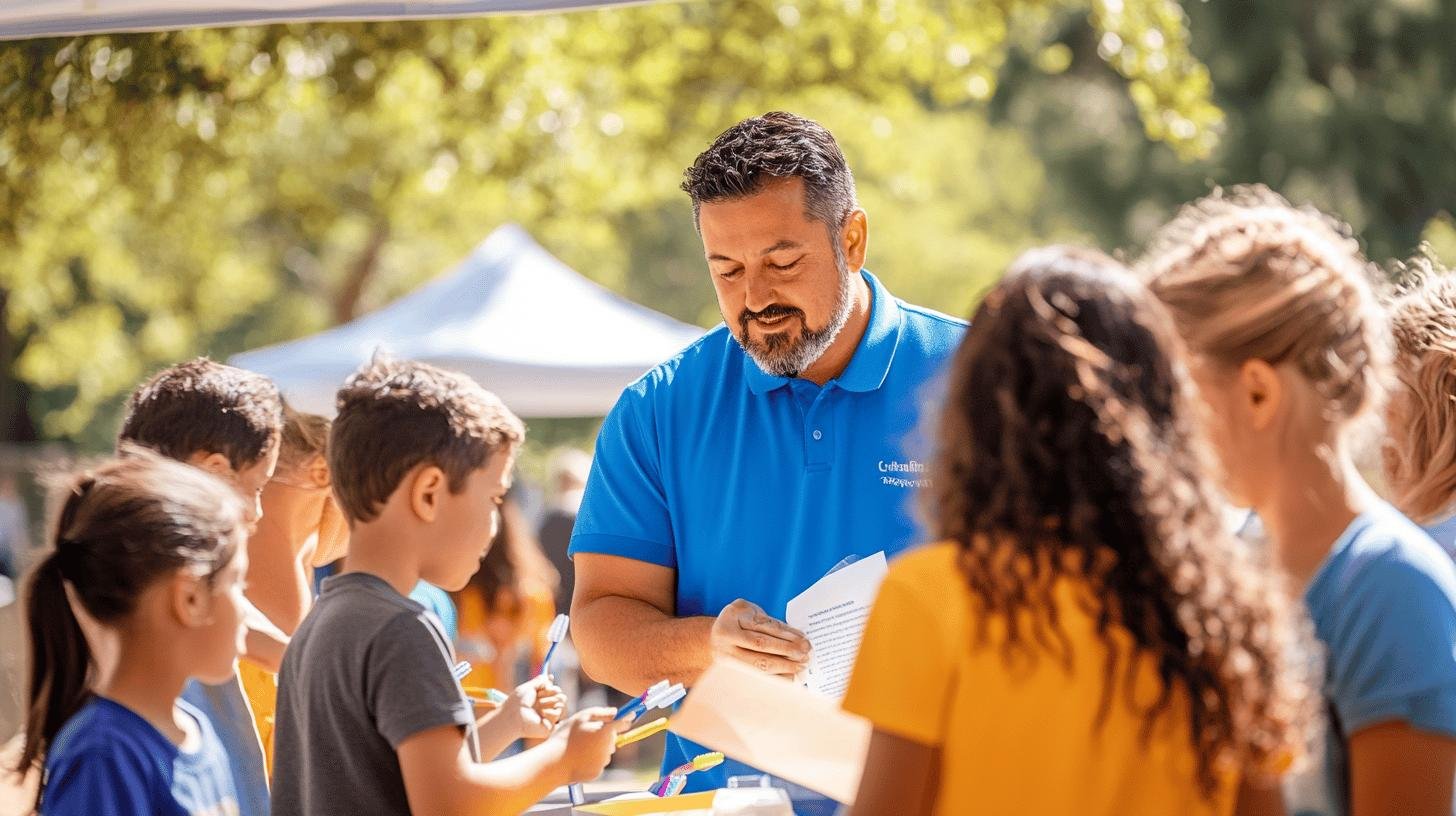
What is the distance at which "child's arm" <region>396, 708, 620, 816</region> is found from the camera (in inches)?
77.4

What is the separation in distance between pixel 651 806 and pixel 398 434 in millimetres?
675

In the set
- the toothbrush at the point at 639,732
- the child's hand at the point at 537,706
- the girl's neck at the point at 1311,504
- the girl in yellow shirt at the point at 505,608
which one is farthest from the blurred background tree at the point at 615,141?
the girl in yellow shirt at the point at 505,608

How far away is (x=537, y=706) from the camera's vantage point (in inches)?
96.3

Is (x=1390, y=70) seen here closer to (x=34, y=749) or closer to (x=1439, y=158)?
(x=1439, y=158)

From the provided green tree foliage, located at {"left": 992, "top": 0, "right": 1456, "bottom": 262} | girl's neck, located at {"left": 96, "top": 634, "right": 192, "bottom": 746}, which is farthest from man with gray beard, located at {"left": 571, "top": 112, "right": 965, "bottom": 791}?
green tree foliage, located at {"left": 992, "top": 0, "right": 1456, "bottom": 262}

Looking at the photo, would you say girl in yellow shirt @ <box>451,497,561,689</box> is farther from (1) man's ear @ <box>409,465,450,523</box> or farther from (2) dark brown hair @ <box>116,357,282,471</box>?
(1) man's ear @ <box>409,465,450,523</box>

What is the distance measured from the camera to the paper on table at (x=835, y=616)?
2.46 m

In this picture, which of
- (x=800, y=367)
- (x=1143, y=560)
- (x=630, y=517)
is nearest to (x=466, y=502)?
(x=630, y=517)

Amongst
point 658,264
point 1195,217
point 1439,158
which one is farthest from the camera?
point 658,264

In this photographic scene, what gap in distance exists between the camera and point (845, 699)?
155 cm

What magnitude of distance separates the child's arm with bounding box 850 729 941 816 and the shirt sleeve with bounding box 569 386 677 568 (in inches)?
50.2

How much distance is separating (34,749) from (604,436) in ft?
3.74

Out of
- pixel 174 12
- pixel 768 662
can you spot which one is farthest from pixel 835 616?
pixel 174 12

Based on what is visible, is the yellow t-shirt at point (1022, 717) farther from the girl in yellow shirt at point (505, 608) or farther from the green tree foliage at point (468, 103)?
the girl in yellow shirt at point (505, 608)
